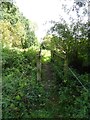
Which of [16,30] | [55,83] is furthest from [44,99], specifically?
[16,30]

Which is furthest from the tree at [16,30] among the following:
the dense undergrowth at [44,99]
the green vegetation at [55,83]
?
the dense undergrowth at [44,99]

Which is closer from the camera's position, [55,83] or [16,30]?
[55,83]

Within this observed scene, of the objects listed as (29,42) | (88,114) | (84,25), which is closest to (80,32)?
(84,25)

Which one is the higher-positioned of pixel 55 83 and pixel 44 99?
pixel 55 83

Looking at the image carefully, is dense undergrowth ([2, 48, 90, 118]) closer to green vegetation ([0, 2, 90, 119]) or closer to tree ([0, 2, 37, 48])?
green vegetation ([0, 2, 90, 119])

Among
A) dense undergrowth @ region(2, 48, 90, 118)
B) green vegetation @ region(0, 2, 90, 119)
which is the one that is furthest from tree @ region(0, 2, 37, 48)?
dense undergrowth @ region(2, 48, 90, 118)

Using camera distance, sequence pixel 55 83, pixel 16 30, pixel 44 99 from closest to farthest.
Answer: pixel 44 99 → pixel 55 83 → pixel 16 30

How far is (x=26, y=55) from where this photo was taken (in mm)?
12289

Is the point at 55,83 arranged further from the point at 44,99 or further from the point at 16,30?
the point at 16,30

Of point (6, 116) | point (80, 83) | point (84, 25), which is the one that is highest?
point (84, 25)

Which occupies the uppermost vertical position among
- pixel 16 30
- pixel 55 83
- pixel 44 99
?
pixel 16 30

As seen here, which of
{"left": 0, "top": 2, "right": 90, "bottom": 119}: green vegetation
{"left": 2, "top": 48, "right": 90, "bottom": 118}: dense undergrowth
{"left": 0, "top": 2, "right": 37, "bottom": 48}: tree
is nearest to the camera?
{"left": 2, "top": 48, "right": 90, "bottom": 118}: dense undergrowth

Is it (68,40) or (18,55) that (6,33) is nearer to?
(18,55)

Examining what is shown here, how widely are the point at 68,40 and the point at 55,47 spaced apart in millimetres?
2009
